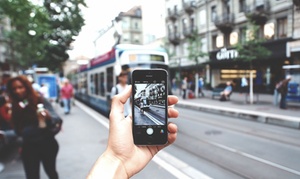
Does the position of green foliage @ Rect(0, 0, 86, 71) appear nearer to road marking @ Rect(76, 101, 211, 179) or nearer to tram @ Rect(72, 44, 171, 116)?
tram @ Rect(72, 44, 171, 116)

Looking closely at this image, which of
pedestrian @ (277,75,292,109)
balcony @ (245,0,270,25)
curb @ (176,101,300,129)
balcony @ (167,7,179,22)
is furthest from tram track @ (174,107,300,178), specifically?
pedestrian @ (277,75,292,109)

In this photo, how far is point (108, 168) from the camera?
1.52m

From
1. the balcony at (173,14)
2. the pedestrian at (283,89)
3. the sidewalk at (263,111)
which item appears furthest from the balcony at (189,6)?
the pedestrian at (283,89)

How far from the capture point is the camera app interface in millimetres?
1573

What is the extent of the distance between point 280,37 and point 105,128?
244 inches

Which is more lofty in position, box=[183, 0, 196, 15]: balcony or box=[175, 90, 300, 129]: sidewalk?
box=[183, 0, 196, 15]: balcony

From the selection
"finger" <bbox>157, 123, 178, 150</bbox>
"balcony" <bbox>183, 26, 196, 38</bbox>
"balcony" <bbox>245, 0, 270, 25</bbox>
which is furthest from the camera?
"balcony" <bbox>183, 26, 196, 38</bbox>

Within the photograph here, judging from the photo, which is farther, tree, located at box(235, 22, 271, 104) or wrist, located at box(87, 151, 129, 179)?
tree, located at box(235, 22, 271, 104)

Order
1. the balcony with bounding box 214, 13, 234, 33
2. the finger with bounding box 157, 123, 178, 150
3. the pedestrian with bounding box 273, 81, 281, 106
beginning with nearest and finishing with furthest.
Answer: the finger with bounding box 157, 123, 178, 150, the balcony with bounding box 214, 13, 234, 33, the pedestrian with bounding box 273, 81, 281, 106

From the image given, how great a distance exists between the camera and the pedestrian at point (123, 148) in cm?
157

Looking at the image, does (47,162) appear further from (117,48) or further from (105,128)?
(117,48)

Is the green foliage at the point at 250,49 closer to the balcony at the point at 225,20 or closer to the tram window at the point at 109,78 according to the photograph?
the balcony at the point at 225,20

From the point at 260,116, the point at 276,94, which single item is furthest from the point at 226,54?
the point at 276,94

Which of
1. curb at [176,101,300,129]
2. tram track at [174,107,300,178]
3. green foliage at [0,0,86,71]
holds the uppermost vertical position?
green foliage at [0,0,86,71]
